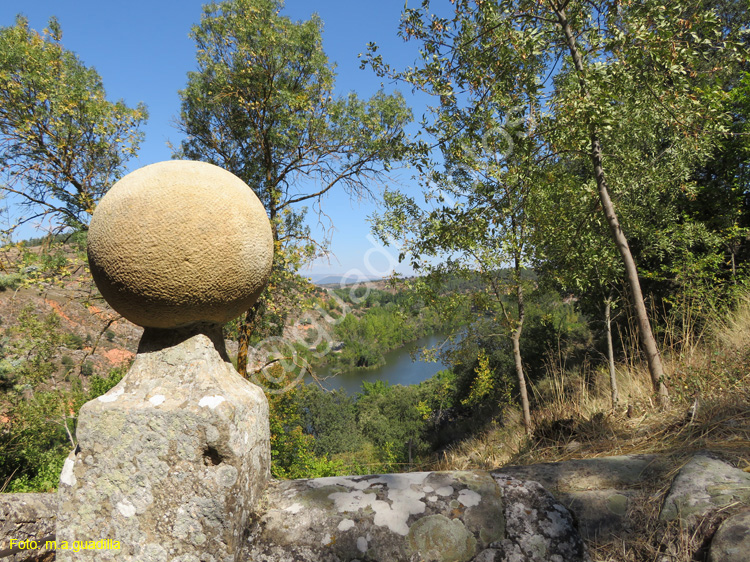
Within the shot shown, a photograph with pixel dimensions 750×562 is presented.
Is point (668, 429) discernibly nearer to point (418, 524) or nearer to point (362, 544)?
point (418, 524)

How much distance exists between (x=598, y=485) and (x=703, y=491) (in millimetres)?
546

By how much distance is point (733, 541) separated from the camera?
157 cm

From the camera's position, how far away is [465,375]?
22.7 meters

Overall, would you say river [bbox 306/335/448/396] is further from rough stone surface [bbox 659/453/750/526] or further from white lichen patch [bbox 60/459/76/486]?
white lichen patch [bbox 60/459/76/486]

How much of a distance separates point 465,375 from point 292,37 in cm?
1964

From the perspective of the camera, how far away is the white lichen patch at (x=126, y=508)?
74.0 inches

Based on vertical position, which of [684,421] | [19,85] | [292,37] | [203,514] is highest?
[292,37]

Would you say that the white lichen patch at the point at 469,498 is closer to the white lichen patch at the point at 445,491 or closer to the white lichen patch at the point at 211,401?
the white lichen patch at the point at 445,491

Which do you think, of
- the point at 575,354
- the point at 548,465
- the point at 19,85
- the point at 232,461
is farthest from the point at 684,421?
the point at 575,354

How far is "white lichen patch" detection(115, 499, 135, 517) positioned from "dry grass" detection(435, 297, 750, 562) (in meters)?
2.38

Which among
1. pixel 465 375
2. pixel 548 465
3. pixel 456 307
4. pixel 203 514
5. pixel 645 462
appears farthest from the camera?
pixel 465 375

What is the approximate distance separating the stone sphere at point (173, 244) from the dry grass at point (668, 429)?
2.47 meters

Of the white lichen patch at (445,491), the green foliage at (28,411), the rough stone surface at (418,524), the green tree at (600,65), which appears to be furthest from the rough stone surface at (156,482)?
the green foliage at (28,411)

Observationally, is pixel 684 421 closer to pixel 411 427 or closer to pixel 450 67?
pixel 450 67
